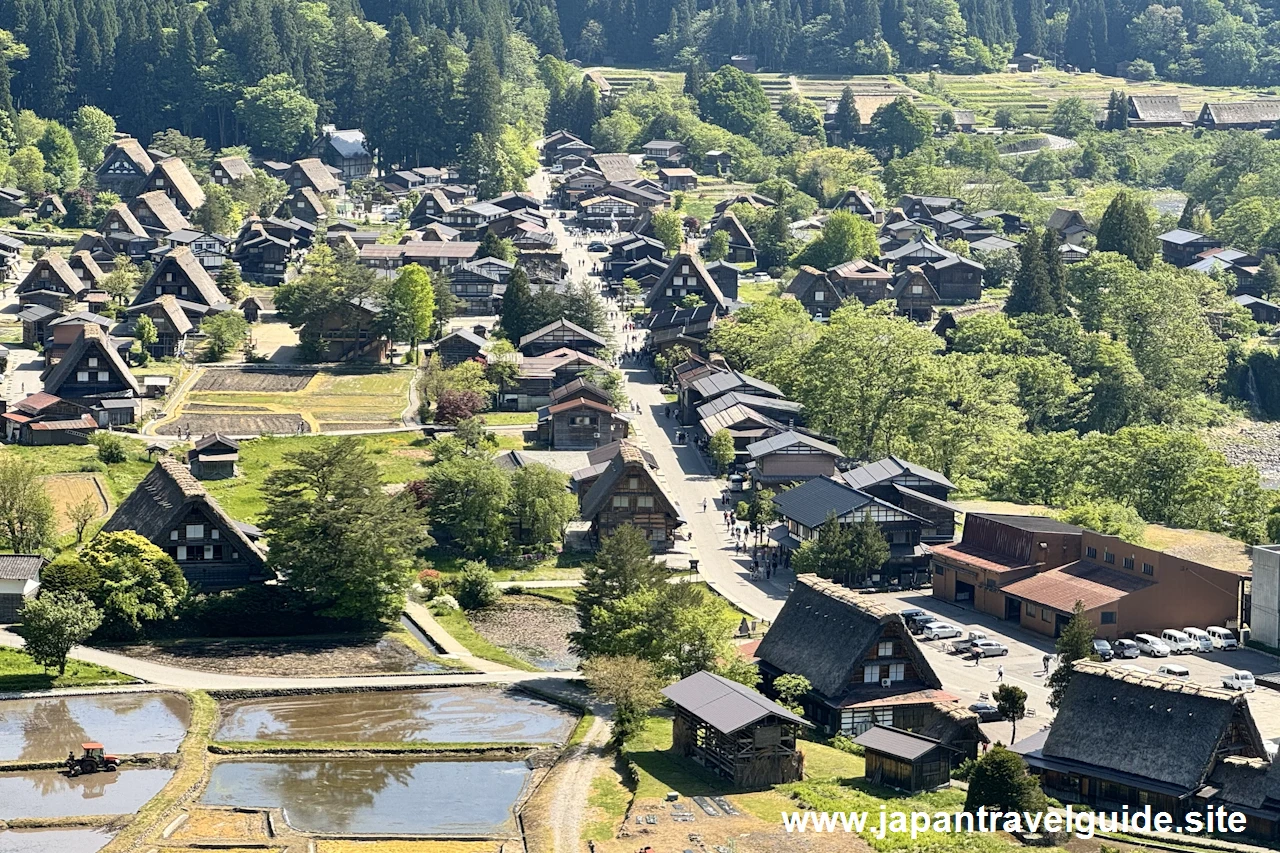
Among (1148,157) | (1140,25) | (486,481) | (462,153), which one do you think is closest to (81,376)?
(486,481)

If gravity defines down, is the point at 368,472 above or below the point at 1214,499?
above

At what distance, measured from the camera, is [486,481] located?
188 ft

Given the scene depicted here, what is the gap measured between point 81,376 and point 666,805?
42171 mm

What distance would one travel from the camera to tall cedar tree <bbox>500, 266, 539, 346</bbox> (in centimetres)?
8619

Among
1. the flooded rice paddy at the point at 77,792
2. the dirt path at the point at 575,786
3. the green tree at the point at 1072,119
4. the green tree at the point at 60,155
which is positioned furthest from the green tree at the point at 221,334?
the green tree at the point at 1072,119

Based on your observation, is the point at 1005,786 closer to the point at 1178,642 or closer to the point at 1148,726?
the point at 1148,726

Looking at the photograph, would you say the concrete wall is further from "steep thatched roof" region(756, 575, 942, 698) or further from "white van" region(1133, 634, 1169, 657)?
"steep thatched roof" region(756, 575, 942, 698)

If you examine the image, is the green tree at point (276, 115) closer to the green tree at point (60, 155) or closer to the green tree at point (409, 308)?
the green tree at point (60, 155)

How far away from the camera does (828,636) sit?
43844mm

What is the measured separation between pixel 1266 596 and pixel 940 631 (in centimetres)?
824

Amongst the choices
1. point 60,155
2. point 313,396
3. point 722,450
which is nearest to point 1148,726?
point 722,450

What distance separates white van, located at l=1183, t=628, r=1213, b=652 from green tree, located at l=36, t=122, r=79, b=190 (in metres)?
87.4

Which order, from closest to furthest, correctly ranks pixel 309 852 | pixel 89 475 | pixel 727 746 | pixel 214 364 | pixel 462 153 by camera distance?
1. pixel 309 852
2. pixel 727 746
3. pixel 89 475
4. pixel 214 364
5. pixel 462 153

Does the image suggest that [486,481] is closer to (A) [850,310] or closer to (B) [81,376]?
(B) [81,376]
